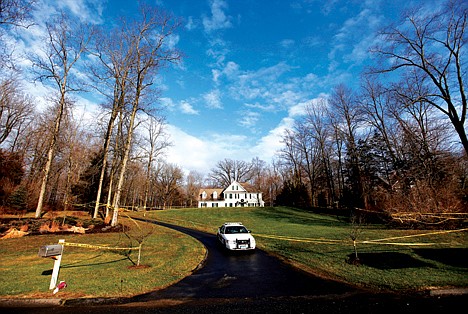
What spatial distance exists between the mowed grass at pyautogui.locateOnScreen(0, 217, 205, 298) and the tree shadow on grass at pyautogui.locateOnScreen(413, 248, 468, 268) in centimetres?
1036

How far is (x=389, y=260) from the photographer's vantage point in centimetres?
934

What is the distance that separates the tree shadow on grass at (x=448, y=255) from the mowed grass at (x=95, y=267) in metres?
10.4

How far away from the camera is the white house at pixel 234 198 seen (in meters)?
65.3

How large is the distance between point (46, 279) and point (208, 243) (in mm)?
9331

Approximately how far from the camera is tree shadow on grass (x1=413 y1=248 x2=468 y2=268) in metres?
8.79

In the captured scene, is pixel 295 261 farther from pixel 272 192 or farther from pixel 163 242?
pixel 272 192

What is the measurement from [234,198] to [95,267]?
5750cm

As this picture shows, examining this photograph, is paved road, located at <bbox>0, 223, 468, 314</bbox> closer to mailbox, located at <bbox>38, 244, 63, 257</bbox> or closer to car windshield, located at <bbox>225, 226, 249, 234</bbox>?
mailbox, located at <bbox>38, 244, 63, 257</bbox>

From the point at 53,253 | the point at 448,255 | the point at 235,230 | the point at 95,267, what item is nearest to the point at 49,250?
the point at 53,253

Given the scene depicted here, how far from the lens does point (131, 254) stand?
11.4 metres

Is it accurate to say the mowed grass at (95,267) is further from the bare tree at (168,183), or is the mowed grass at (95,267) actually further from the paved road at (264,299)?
the bare tree at (168,183)

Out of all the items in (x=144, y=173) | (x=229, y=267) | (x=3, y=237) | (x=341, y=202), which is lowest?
(x=229, y=267)

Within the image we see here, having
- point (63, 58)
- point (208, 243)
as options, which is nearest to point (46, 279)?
point (208, 243)

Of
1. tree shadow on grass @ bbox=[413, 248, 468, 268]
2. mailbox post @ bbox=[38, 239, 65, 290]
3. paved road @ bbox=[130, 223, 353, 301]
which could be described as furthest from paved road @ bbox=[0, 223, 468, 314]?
tree shadow on grass @ bbox=[413, 248, 468, 268]
